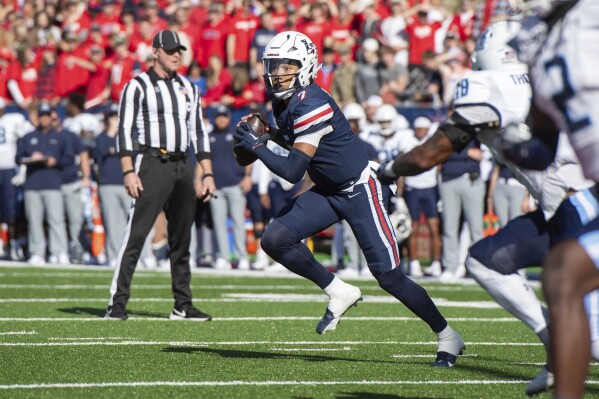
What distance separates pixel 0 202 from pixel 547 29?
1198cm

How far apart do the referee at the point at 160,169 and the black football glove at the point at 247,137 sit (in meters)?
1.98

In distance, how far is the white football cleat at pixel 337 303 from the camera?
6.08 m

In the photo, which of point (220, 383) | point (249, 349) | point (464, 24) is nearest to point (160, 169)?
point (249, 349)

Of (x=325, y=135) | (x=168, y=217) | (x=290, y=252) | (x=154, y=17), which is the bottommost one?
(x=168, y=217)

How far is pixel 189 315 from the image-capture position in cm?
795

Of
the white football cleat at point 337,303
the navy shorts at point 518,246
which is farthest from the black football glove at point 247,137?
the navy shorts at point 518,246

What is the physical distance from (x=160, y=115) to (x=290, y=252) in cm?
219

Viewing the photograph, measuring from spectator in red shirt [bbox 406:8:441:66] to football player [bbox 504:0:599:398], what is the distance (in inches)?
448

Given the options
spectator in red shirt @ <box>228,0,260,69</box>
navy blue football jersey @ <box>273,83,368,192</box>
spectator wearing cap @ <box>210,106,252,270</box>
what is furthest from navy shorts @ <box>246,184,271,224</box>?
navy blue football jersey @ <box>273,83,368,192</box>

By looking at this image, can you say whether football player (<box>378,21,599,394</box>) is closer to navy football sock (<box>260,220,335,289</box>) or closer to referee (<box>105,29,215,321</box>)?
navy football sock (<box>260,220,335,289</box>)

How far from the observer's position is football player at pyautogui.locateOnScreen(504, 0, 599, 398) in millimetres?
3393

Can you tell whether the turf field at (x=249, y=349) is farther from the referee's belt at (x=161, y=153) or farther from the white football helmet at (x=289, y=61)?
the white football helmet at (x=289, y=61)

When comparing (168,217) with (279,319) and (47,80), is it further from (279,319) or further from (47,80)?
(47,80)

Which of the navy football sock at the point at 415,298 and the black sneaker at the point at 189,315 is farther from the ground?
the navy football sock at the point at 415,298
